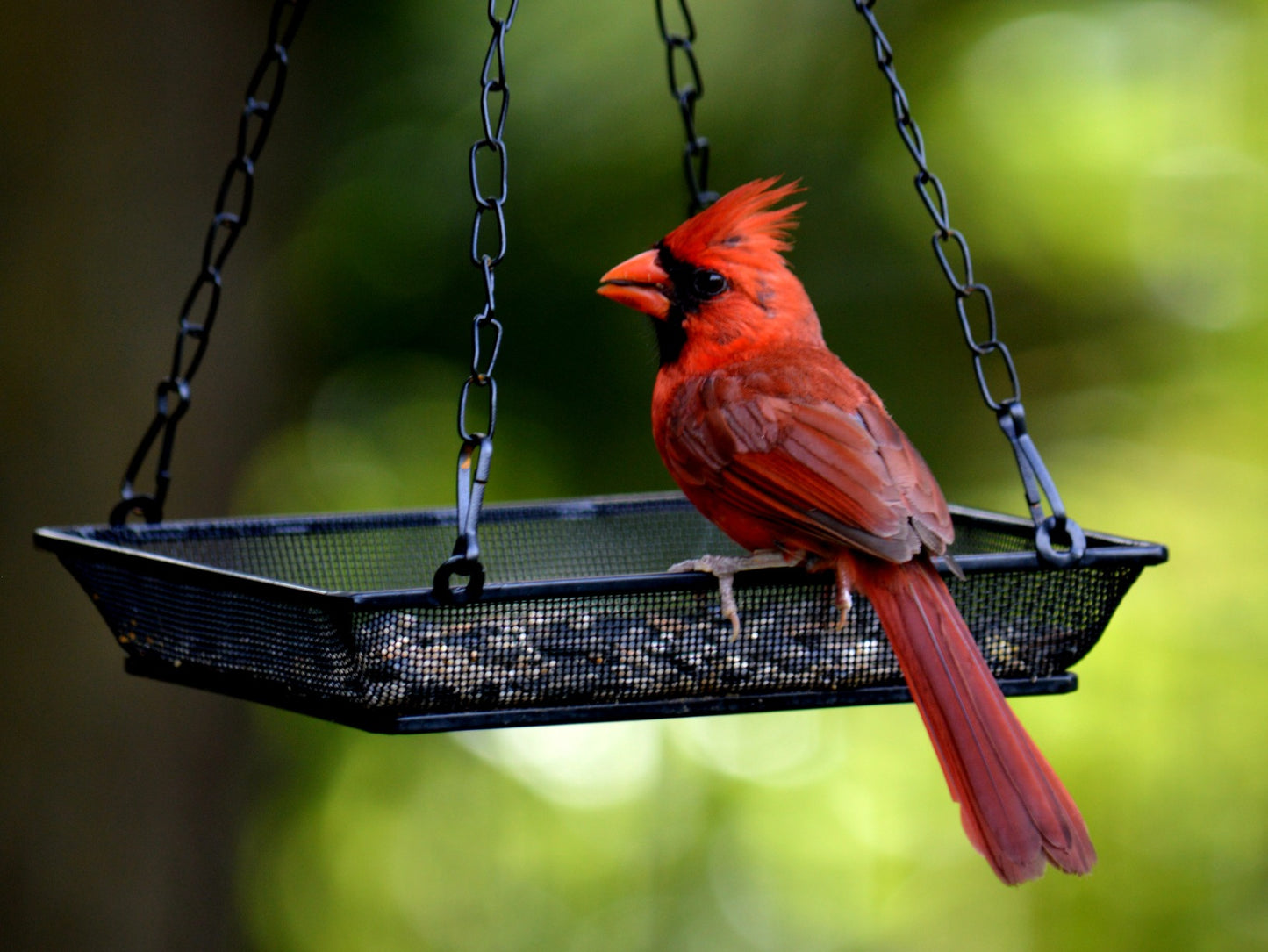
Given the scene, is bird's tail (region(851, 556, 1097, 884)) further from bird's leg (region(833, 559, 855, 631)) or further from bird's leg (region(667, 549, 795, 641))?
bird's leg (region(667, 549, 795, 641))

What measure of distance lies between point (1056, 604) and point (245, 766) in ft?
8.17

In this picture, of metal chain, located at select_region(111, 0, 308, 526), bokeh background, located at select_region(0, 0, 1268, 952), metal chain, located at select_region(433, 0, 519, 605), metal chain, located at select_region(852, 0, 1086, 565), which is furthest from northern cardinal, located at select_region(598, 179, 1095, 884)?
bokeh background, located at select_region(0, 0, 1268, 952)

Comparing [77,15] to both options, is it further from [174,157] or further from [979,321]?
[979,321]

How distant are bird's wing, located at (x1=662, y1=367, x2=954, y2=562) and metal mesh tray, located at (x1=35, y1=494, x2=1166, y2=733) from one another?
9cm

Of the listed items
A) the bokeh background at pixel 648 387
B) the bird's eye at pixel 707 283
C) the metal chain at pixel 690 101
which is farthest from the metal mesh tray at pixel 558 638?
the bokeh background at pixel 648 387

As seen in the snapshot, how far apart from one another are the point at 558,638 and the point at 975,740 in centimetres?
53

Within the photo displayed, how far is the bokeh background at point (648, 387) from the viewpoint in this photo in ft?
11.4

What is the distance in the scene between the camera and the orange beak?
2383mm

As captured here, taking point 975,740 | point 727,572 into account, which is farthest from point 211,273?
point 975,740

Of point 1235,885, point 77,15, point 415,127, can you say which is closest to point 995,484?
point 1235,885

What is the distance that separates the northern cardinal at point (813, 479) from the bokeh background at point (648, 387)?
129cm

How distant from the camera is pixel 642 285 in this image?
2.41m

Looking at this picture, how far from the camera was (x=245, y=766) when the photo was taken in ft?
12.2

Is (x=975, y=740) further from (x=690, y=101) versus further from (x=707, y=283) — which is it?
(x=690, y=101)
